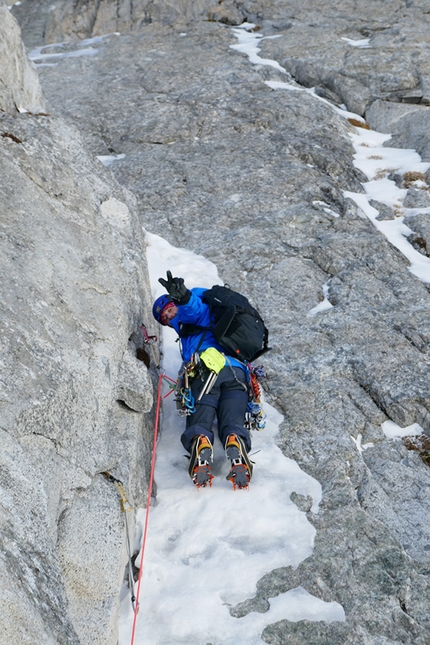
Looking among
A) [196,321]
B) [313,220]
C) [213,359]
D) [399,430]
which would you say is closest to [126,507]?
[213,359]

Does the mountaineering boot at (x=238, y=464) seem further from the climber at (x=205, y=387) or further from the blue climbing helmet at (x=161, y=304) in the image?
the blue climbing helmet at (x=161, y=304)

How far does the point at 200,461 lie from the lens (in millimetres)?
7445

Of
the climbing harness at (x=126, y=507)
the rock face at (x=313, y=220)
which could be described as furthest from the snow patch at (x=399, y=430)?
the climbing harness at (x=126, y=507)

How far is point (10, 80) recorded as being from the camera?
33.1ft

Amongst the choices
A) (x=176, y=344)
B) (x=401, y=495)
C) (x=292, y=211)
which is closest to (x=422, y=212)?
(x=292, y=211)

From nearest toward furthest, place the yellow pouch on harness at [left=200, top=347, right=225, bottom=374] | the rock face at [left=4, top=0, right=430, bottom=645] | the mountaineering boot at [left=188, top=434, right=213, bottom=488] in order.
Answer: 1. the rock face at [left=4, top=0, right=430, bottom=645]
2. the mountaineering boot at [left=188, top=434, right=213, bottom=488]
3. the yellow pouch on harness at [left=200, top=347, right=225, bottom=374]

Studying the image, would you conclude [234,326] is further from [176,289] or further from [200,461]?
[200,461]

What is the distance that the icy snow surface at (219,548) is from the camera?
602 cm

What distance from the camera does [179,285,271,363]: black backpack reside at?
8633mm

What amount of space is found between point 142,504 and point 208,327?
2.77m

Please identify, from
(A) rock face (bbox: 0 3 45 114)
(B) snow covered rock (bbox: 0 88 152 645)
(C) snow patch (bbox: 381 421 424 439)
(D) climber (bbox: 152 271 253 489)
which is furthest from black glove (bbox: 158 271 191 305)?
(A) rock face (bbox: 0 3 45 114)

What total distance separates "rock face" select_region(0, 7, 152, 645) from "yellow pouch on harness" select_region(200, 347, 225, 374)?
2.97 feet

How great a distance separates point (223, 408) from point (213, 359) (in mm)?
684

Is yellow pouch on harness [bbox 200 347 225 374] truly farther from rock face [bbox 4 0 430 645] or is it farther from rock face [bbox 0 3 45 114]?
rock face [bbox 0 3 45 114]
